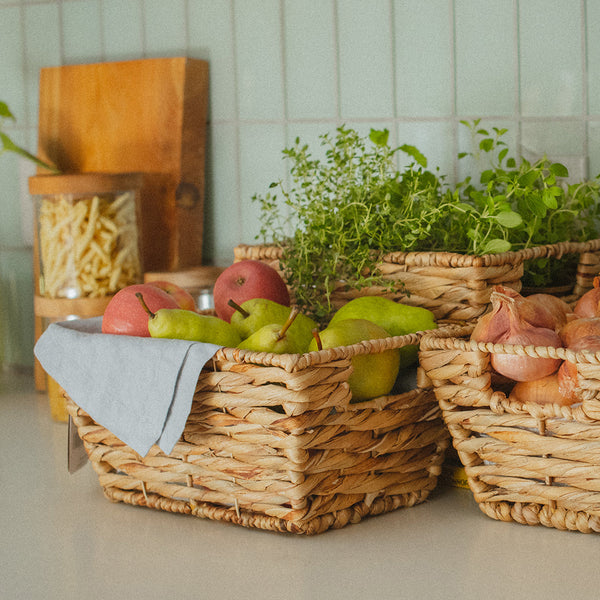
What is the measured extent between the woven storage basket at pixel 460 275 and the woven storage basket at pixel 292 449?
0.11 metres

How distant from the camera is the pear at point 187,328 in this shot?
2.79 ft

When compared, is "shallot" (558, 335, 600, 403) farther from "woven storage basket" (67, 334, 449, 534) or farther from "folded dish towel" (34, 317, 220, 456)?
"folded dish towel" (34, 317, 220, 456)

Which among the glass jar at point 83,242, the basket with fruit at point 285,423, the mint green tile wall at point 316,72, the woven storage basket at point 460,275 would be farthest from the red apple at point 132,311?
the mint green tile wall at point 316,72

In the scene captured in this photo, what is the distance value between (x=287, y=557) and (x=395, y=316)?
0.91ft

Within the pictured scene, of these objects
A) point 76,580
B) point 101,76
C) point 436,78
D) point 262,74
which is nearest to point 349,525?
point 76,580

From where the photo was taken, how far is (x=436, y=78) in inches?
46.5

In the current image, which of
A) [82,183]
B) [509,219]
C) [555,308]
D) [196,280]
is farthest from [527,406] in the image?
[82,183]

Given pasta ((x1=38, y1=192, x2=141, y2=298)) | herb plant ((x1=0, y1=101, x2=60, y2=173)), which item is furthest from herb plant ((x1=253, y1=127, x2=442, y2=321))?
herb plant ((x1=0, y1=101, x2=60, y2=173))

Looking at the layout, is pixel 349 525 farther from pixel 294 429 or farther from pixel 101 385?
pixel 101 385

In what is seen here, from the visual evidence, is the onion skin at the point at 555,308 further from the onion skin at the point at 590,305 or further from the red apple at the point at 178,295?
the red apple at the point at 178,295

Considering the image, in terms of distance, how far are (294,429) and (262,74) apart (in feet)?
2.44

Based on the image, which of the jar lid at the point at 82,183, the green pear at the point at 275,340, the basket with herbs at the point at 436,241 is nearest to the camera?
the green pear at the point at 275,340

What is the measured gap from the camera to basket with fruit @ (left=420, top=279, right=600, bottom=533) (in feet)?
2.42

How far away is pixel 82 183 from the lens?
1250 millimetres
